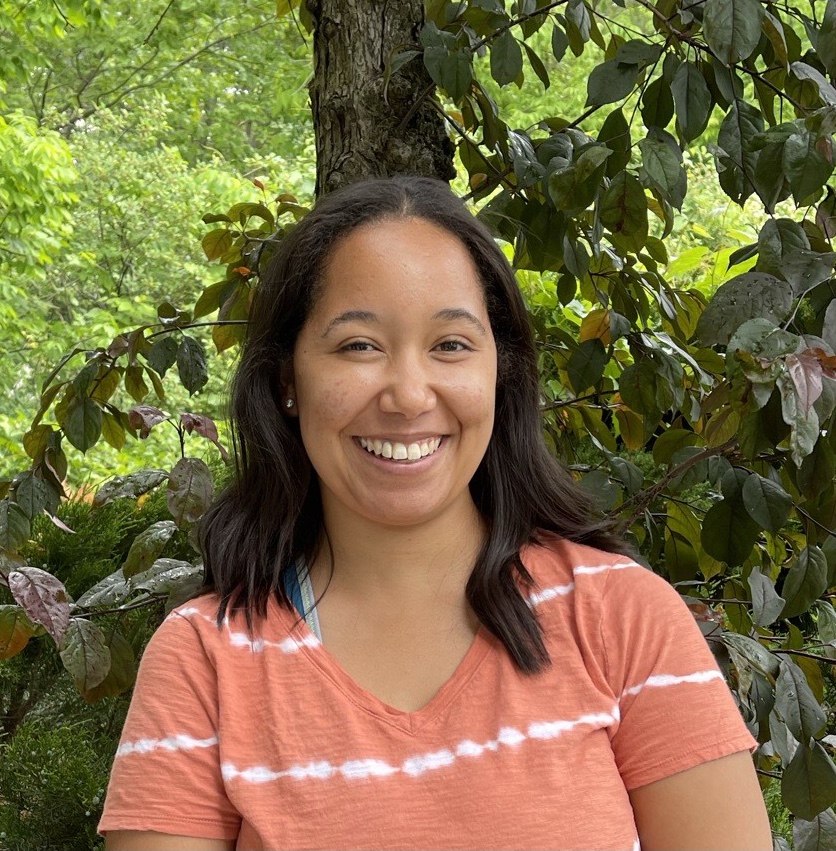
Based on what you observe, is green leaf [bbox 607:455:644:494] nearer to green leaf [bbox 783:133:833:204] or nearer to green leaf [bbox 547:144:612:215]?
green leaf [bbox 547:144:612:215]

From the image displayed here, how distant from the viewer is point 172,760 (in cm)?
119

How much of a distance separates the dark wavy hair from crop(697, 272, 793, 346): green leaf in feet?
1.11

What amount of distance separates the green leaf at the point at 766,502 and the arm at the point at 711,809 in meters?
0.28

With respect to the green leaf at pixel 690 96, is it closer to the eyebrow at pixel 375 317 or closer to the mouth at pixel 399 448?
the eyebrow at pixel 375 317

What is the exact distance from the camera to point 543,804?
1.15 meters

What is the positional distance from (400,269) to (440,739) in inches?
20.5

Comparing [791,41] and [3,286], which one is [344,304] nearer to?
[791,41]

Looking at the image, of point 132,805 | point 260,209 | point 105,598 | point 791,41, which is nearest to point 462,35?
point 791,41

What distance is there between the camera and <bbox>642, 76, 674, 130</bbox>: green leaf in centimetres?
130

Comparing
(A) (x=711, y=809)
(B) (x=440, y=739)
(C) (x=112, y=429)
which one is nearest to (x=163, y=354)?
(C) (x=112, y=429)

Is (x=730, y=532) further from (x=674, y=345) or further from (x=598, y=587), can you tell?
(x=674, y=345)

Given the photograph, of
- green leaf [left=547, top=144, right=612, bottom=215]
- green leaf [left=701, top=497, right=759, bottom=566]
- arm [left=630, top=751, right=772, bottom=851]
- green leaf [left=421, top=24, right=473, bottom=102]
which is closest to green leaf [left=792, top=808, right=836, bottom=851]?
arm [left=630, top=751, right=772, bottom=851]

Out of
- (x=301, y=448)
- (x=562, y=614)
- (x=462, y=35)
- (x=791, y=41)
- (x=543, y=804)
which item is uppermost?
(x=462, y=35)

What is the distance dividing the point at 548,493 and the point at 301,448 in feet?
1.06
